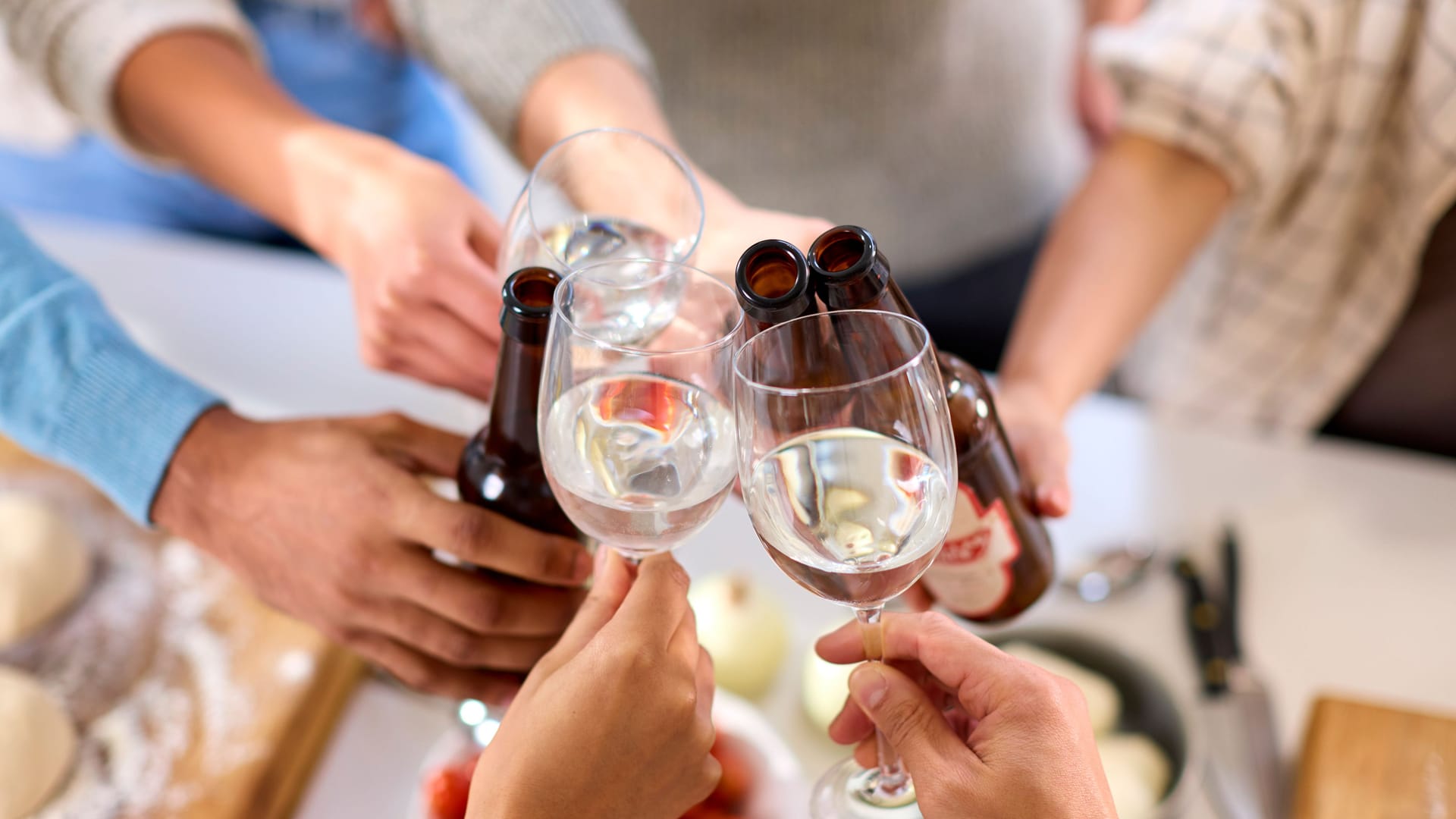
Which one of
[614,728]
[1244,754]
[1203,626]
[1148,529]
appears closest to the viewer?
[614,728]

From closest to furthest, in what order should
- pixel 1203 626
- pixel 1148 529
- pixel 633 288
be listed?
pixel 633 288, pixel 1203 626, pixel 1148 529

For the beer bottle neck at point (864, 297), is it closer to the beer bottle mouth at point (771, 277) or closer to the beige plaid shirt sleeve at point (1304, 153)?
the beer bottle mouth at point (771, 277)

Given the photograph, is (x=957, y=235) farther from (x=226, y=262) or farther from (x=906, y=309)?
(x=226, y=262)

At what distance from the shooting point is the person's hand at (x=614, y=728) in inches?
20.0

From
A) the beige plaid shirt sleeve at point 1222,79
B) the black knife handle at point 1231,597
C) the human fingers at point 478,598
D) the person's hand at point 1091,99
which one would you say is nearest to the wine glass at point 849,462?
the human fingers at point 478,598

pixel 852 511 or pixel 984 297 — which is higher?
pixel 852 511

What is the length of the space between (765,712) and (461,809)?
285 millimetres

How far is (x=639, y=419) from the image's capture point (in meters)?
0.59

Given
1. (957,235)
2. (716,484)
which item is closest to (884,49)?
(957,235)

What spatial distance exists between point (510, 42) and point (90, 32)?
0.39m

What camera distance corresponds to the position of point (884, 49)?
1213 mm

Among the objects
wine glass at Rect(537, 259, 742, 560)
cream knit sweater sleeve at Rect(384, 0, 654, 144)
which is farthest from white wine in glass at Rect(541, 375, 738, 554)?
cream knit sweater sleeve at Rect(384, 0, 654, 144)

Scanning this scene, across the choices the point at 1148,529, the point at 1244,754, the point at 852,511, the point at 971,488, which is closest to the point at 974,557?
the point at 971,488

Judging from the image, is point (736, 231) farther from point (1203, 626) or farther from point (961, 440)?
point (1203, 626)
